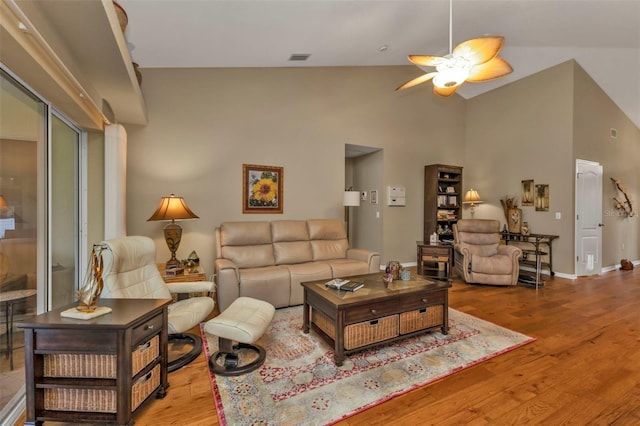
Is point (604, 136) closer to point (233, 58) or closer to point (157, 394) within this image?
point (233, 58)

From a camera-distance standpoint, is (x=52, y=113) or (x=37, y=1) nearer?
(x=37, y=1)

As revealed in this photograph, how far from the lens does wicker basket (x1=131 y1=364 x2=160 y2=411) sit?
1612 mm

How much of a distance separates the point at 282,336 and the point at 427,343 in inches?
50.6

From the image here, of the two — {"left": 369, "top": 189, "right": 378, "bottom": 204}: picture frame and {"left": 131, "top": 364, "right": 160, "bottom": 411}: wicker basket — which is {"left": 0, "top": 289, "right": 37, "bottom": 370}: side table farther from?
{"left": 369, "top": 189, "right": 378, "bottom": 204}: picture frame

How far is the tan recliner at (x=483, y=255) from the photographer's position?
4367mm

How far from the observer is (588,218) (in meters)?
5.21

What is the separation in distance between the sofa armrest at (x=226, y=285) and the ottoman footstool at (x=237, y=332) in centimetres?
78

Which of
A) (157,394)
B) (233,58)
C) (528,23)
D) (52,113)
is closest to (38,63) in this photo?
(52,113)

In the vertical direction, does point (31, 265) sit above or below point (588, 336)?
above

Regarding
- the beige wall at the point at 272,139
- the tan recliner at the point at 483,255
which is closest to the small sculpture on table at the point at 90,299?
the beige wall at the point at 272,139

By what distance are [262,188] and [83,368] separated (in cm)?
323

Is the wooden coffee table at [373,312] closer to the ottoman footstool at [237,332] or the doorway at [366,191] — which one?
the ottoman footstool at [237,332]

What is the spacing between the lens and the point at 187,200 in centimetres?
411

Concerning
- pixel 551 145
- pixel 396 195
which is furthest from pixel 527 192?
pixel 396 195
